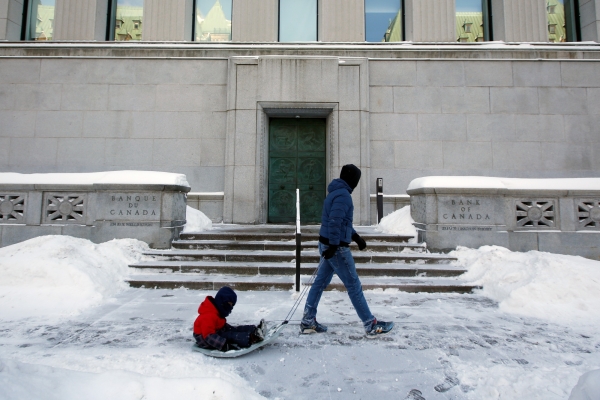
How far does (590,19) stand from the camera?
12.6 metres

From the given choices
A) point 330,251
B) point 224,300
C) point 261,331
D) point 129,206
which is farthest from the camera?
point 129,206

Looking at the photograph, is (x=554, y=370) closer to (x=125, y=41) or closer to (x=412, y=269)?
(x=412, y=269)

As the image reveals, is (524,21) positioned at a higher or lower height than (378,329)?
higher

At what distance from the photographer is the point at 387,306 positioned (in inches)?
211

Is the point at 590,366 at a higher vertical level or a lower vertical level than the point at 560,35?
lower

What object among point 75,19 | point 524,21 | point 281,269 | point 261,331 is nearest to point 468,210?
point 281,269

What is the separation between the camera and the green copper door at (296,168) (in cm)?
1222

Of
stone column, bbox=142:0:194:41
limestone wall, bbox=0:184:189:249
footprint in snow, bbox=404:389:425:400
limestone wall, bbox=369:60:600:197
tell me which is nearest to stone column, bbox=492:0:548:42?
limestone wall, bbox=369:60:600:197

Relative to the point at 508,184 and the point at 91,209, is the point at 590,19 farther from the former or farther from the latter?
the point at 91,209

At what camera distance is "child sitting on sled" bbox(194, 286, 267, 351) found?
11.5ft

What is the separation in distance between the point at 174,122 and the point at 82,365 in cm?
975

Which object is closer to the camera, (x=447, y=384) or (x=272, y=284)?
(x=447, y=384)

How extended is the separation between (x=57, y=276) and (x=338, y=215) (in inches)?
180

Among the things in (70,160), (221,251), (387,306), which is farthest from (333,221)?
(70,160)
